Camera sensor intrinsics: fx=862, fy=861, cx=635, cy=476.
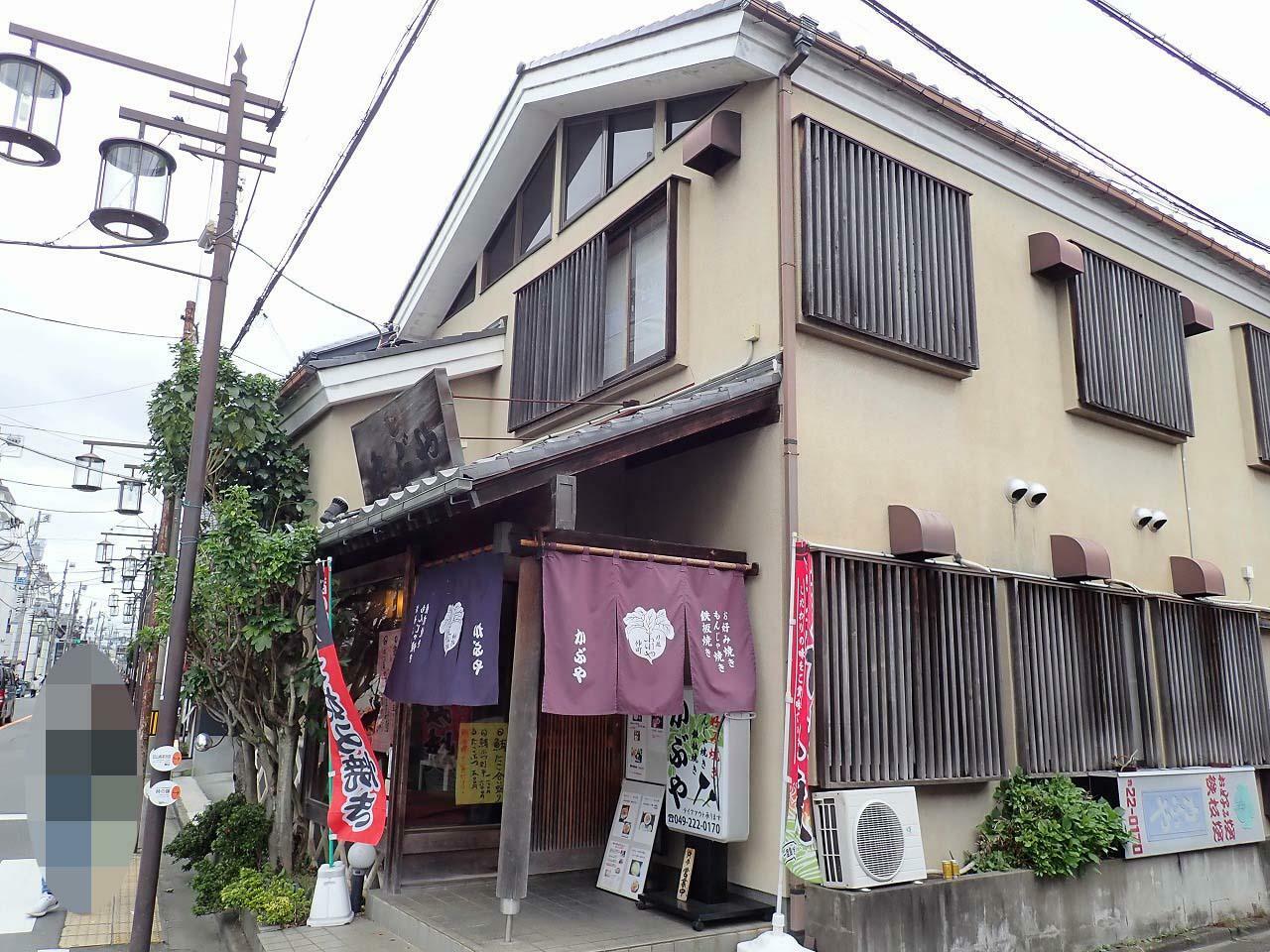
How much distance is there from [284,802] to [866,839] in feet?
20.3

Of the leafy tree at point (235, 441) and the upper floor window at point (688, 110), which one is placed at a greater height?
the upper floor window at point (688, 110)

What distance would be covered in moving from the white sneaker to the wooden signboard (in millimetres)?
5544

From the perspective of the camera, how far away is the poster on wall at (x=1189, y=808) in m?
8.32

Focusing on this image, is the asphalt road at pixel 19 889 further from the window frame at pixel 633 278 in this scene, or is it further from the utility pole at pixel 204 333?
the window frame at pixel 633 278

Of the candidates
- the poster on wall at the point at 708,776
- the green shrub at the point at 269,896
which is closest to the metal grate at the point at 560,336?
the poster on wall at the point at 708,776

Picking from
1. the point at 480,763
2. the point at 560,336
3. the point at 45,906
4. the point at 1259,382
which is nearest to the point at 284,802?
the point at 480,763

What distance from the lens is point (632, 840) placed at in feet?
26.3

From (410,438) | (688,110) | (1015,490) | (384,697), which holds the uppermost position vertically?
(688,110)

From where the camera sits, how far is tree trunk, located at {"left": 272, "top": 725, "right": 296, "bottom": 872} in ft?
30.4

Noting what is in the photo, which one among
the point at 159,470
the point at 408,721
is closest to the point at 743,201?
the point at 408,721

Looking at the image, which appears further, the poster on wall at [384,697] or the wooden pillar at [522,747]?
the poster on wall at [384,697]

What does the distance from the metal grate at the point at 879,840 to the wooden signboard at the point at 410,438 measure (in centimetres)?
467

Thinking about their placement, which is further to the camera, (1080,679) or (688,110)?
(688,110)

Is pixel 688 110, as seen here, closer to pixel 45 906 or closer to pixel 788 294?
pixel 788 294
